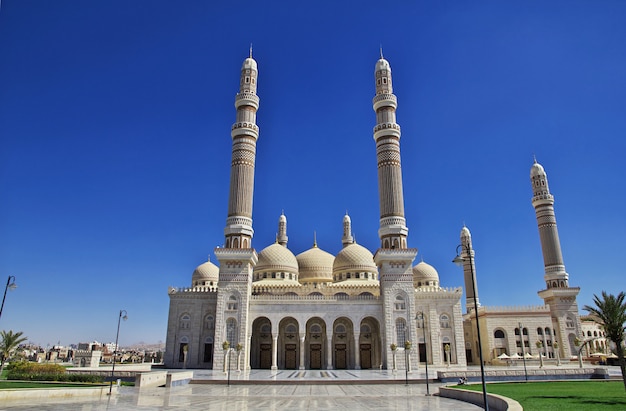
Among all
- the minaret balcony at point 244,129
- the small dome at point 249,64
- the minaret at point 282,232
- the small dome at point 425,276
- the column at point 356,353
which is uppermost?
the small dome at point 249,64

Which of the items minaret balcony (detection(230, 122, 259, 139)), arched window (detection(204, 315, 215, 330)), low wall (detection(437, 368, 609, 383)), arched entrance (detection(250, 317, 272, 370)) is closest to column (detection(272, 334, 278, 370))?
arched entrance (detection(250, 317, 272, 370))

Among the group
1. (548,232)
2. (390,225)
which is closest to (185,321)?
(390,225)

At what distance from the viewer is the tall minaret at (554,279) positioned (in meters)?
41.2

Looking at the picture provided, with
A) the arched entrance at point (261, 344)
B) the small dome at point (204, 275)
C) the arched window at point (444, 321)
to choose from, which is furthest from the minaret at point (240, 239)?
the arched window at point (444, 321)

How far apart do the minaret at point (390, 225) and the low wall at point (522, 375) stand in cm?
944

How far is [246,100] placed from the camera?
39.1 meters

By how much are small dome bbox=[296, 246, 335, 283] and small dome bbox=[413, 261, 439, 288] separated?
8653mm

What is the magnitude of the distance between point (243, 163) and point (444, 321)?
68.8 feet

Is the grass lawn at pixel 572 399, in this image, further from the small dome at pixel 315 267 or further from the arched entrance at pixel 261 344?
the small dome at pixel 315 267

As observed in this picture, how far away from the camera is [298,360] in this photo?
36.2 metres

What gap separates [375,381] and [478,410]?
11.0 m

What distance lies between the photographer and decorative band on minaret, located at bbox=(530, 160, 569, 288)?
141 ft

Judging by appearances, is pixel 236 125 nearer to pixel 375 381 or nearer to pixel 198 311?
pixel 198 311

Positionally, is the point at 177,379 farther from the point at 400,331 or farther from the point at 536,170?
the point at 536,170
